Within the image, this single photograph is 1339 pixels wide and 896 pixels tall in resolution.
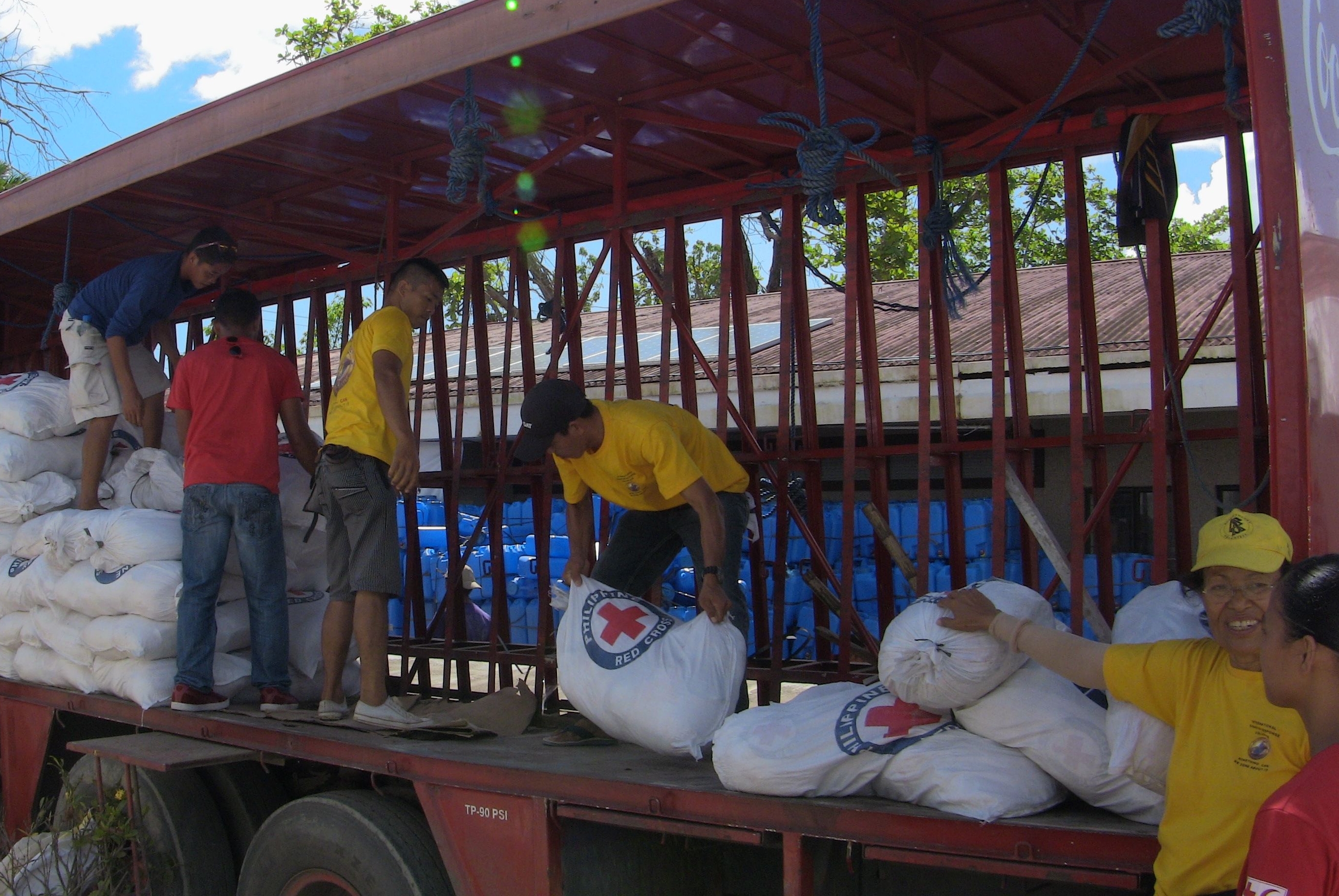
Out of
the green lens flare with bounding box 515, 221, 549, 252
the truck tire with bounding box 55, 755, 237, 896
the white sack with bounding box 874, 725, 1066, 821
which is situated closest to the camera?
the white sack with bounding box 874, 725, 1066, 821

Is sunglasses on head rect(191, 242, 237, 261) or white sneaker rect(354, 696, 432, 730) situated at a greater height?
sunglasses on head rect(191, 242, 237, 261)

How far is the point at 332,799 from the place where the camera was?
3.50m

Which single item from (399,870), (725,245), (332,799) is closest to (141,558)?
(332,799)

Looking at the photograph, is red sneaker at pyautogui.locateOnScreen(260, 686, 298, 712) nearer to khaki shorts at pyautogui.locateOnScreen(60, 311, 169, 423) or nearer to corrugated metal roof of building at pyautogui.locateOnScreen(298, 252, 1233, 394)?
khaki shorts at pyautogui.locateOnScreen(60, 311, 169, 423)

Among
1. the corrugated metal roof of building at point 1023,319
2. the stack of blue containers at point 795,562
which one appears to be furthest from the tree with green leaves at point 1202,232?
the stack of blue containers at point 795,562

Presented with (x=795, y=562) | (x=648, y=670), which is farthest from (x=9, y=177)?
(x=648, y=670)

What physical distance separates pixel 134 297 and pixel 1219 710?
4.64 metres

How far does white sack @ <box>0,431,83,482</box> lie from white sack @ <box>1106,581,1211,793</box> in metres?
4.68

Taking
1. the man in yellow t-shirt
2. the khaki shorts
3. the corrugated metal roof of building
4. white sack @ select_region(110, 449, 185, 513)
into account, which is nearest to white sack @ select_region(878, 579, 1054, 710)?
the man in yellow t-shirt

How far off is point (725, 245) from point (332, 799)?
9.63 ft

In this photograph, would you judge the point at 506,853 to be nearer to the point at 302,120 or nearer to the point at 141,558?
the point at 141,558

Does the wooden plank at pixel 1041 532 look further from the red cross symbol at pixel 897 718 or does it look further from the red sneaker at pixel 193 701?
the red sneaker at pixel 193 701

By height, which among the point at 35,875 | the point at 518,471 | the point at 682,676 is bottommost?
the point at 35,875

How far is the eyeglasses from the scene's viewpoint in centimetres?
223
